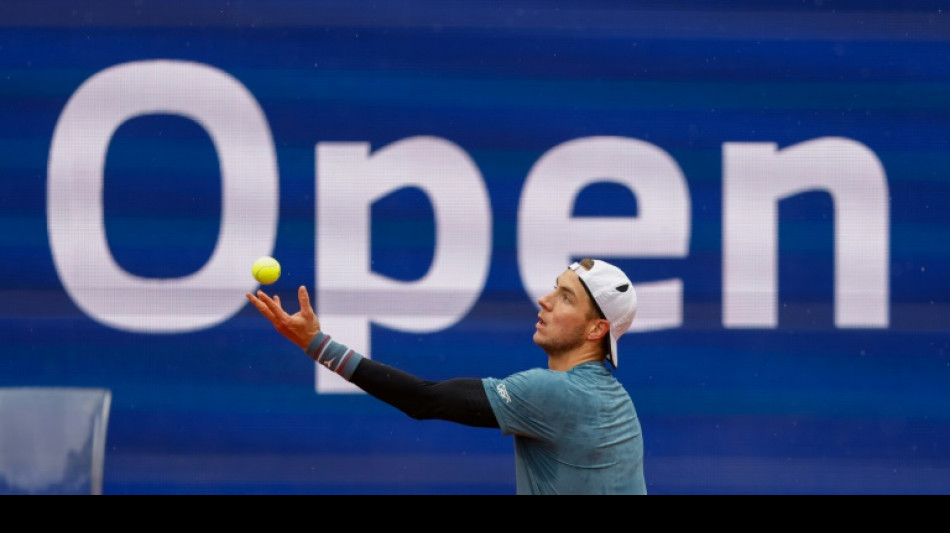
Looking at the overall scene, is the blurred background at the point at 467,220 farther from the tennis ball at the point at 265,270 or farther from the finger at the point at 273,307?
the finger at the point at 273,307

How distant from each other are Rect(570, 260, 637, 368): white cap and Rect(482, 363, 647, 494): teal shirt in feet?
0.45

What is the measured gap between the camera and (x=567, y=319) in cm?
274

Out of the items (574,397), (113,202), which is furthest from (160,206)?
(574,397)

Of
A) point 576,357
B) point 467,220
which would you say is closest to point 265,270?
point 467,220

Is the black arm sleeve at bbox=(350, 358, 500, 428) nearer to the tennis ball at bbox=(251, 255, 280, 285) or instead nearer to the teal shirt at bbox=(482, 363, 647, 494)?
the teal shirt at bbox=(482, 363, 647, 494)

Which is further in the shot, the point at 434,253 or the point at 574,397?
the point at 434,253

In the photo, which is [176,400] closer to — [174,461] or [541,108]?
[174,461]

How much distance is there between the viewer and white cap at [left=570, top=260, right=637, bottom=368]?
8.92 ft

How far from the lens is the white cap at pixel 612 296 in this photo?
2719 mm

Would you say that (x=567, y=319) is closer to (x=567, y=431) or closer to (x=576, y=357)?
(x=576, y=357)

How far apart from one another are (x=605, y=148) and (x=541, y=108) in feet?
0.79

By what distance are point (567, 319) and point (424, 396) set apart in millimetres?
402

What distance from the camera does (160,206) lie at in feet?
11.8

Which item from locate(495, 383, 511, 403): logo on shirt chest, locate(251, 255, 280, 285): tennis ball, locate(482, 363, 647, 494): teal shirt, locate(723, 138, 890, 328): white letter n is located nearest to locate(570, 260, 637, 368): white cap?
locate(482, 363, 647, 494): teal shirt
